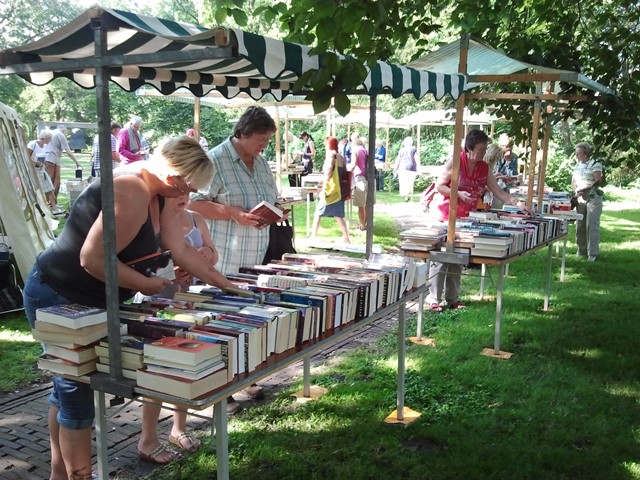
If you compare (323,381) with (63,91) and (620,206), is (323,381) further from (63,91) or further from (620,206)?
(63,91)

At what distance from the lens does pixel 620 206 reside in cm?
1812

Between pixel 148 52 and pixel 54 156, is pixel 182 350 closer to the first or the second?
pixel 148 52

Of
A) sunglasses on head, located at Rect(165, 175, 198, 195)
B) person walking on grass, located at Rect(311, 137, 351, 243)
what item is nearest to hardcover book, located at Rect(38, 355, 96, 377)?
sunglasses on head, located at Rect(165, 175, 198, 195)

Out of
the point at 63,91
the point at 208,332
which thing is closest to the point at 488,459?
the point at 208,332

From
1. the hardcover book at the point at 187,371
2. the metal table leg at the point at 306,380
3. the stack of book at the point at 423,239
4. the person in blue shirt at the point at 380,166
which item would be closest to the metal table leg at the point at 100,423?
the hardcover book at the point at 187,371

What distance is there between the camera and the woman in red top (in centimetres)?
606

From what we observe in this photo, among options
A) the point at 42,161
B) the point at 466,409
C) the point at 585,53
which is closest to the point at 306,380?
the point at 466,409

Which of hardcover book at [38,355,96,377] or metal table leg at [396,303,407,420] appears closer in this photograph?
hardcover book at [38,355,96,377]

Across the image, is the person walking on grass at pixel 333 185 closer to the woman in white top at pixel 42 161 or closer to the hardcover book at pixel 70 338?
the woman in white top at pixel 42 161

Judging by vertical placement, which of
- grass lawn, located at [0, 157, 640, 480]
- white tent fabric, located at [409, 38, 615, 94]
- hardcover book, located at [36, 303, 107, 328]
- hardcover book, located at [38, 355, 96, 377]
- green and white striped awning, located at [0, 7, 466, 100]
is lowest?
grass lawn, located at [0, 157, 640, 480]

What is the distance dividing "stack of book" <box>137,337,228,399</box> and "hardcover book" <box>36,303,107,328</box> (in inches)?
10.6

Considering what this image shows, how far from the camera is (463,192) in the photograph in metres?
6.22

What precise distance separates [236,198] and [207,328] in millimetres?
1640

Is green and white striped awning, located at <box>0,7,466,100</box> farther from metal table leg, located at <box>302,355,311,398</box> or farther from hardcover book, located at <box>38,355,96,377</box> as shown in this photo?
metal table leg, located at <box>302,355,311,398</box>
